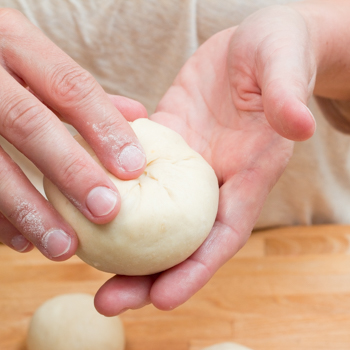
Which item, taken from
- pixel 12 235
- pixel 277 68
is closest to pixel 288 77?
pixel 277 68

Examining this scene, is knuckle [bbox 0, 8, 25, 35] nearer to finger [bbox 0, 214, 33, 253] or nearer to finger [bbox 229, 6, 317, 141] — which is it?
finger [bbox 0, 214, 33, 253]

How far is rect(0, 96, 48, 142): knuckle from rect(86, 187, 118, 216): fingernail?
18cm

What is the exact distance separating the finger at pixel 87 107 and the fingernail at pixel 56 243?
181mm

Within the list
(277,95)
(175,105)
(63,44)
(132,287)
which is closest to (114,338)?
(132,287)

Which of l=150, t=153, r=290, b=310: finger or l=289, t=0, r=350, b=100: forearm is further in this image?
l=289, t=0, r=350, b=100: forearm

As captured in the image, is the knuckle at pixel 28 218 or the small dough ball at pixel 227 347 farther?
the small dough ball at pixel 227 347

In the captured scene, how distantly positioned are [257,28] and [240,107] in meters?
0.23

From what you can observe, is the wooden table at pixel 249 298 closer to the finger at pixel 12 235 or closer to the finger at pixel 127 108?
the finger at pixel 12 235

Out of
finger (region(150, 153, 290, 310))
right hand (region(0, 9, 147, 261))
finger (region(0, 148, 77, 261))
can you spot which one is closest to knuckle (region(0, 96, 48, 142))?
right hand (region(0, 9, 147, 261))

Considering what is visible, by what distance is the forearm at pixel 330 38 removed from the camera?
1391mm

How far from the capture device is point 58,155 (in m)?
0.90

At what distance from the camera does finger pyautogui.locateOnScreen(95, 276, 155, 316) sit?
0.99 m

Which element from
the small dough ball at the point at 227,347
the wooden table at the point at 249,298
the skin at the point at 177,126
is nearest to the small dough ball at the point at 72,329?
the wooden table at the point at 249,298

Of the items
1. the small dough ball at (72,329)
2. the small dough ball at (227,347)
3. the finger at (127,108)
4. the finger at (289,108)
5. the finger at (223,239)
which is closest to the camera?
the finger at (289,108)
